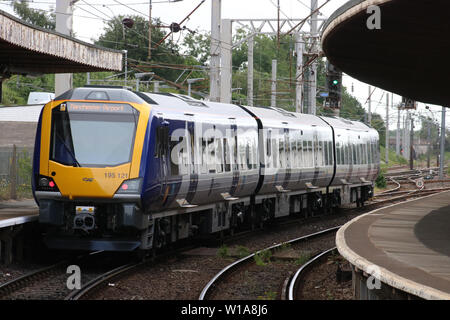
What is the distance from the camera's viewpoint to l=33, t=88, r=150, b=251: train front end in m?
13.3

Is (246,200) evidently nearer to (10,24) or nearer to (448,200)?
(10,24)

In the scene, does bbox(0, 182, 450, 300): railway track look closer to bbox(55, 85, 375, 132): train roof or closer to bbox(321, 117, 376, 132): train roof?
bbox(55, 85, 375, 132): train roof

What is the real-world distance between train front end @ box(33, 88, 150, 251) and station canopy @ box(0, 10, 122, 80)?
1.72 m

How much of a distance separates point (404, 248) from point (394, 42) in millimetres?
3540

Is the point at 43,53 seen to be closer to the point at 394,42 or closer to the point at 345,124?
the point at 394,42

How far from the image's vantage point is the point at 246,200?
1995cm

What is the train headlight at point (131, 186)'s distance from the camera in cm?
1334

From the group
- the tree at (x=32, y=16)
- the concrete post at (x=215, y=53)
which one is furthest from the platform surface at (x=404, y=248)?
the tree at (x=32, y=16)

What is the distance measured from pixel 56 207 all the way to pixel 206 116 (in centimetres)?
432

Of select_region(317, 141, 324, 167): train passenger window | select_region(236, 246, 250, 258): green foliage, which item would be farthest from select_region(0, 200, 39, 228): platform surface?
select_region(317, 141, 324, 167): train passenger window

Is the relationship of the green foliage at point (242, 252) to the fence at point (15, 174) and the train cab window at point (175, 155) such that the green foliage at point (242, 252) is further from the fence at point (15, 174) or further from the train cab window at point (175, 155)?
the fence at point (15, 174)

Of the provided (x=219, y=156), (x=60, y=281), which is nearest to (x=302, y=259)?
(x=219, y=156)

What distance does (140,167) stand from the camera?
43.8 ft

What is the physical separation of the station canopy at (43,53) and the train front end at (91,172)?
5.64 ft
